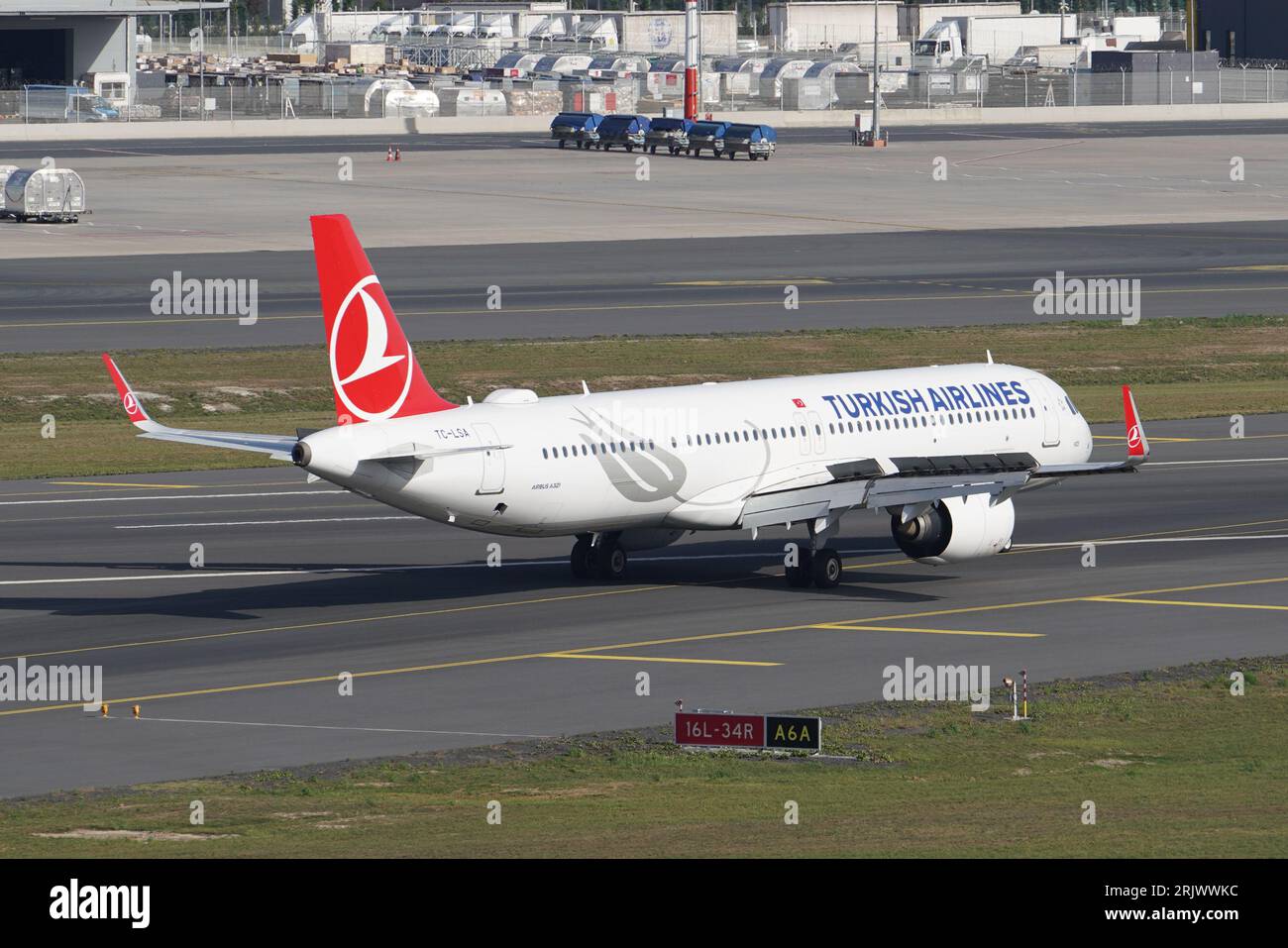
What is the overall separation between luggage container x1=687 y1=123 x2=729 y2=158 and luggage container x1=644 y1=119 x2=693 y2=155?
3.31 feet

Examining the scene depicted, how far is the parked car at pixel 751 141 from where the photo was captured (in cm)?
17075

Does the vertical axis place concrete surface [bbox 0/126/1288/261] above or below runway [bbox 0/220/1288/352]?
above

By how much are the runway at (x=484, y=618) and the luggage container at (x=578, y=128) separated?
122m

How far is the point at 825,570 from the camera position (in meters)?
48.4

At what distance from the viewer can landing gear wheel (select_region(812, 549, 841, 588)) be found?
48375 millimetres

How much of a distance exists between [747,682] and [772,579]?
10.8 metres

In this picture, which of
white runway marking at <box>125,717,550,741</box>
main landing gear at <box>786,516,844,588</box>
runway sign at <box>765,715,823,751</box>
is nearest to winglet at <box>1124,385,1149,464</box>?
main landing gear at <box>786,516,844,588</box>

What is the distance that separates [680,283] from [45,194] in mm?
42065

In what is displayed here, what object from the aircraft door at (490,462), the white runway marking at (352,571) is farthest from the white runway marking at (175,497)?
the aircraft door at (490,462)

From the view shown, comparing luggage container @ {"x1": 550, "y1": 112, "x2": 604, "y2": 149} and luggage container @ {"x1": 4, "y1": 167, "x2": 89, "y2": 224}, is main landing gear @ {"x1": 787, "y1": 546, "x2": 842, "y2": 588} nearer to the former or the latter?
luggage container @ {"x1": 4, "y1": 167, "x2": 89, "y2": 224}

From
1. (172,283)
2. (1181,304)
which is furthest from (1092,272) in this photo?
(172,283)

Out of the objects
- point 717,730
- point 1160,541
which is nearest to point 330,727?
point 717,730

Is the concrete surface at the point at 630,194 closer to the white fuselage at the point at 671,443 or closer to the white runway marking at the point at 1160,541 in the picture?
the white runway marking at the point at 1160,541

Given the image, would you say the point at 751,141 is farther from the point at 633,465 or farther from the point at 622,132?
the point at 633,465
